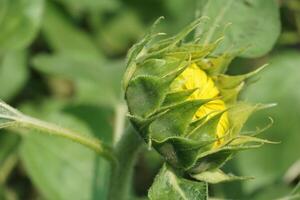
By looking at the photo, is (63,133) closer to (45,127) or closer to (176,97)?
(45,127)

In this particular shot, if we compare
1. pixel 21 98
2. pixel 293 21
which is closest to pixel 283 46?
pixel 293 21

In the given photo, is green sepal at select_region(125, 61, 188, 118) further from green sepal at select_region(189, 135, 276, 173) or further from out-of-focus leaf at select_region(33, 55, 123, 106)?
out-of-focus leaf at select_region(33, 55, 123, 106)

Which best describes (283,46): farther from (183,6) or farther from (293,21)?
(183,6)

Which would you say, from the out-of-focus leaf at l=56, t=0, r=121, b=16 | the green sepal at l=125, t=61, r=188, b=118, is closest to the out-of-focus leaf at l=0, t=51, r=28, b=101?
the out-of-focus leaf at l=56, t=0, r=121, b=16

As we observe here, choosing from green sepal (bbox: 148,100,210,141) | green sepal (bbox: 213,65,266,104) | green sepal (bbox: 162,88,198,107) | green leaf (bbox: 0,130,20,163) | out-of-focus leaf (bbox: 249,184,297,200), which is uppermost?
green sepal (bbox: 162,88,198,107)

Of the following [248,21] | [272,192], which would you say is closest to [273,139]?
[272,192]

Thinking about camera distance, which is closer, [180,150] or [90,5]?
[180,150]
